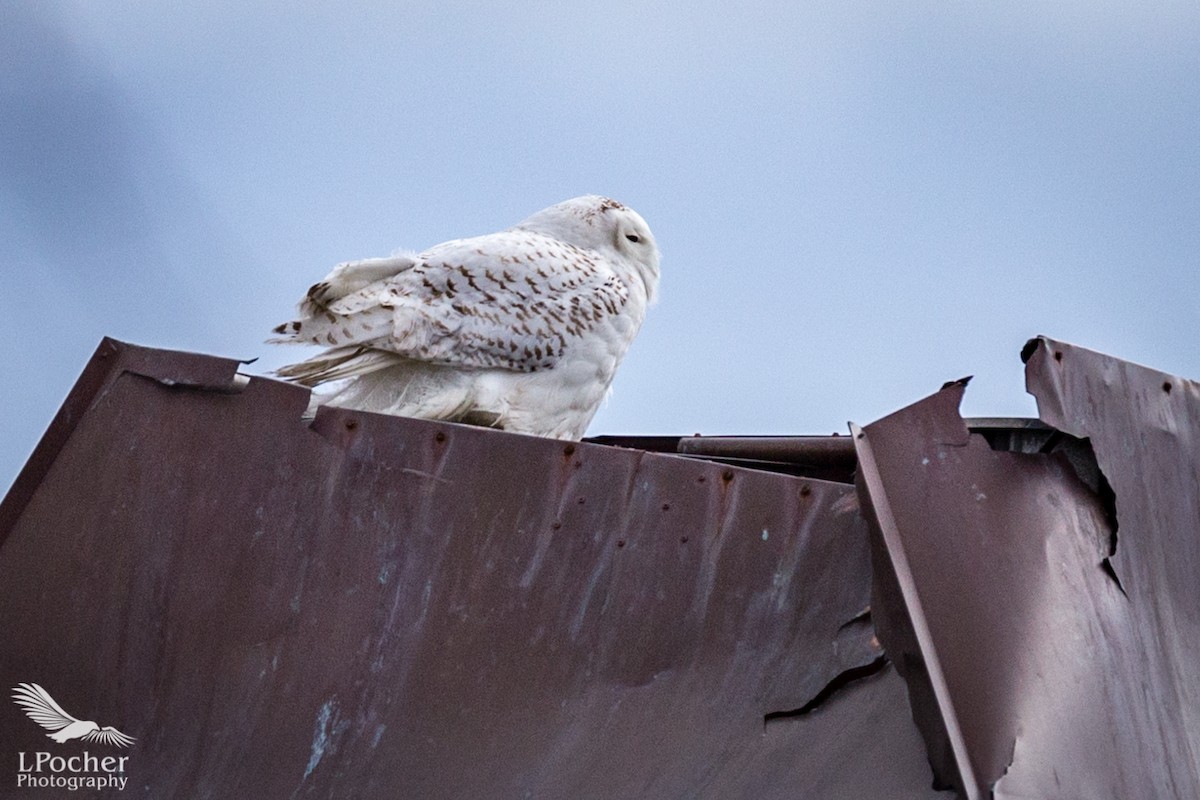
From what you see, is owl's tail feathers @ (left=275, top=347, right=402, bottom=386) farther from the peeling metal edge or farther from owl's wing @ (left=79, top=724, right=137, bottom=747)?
the peeling metal edge

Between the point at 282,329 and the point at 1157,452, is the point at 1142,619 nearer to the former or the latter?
the point at 1157,452

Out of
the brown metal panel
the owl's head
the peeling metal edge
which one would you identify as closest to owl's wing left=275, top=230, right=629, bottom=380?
the owl's head

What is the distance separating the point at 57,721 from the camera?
3352mm

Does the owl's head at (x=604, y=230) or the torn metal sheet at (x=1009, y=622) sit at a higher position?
the owl's head at (x=604, y=230)

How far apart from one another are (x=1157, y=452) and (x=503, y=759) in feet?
5.82

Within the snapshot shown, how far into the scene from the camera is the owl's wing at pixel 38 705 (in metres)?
3.36

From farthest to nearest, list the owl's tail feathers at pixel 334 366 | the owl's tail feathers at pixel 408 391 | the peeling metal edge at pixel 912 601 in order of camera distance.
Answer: the owl's tail feathers at pixel 408 391 → the owl's tail feathers at pixel 334 366 → the peeling metal edge at pixel 912 601

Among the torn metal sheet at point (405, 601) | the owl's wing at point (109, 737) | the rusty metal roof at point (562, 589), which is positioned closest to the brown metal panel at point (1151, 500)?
the rusty metal roof at point (562, 589)

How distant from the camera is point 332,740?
3354mm

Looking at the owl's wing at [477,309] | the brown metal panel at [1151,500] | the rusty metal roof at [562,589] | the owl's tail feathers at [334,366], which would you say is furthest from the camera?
the owl's wing at [477,309]

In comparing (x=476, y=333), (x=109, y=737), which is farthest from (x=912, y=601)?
(x=476, y=333)

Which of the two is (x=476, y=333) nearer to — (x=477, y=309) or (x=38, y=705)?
(x=477, y=309)

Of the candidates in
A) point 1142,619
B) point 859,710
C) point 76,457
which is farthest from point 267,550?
point 1142,619

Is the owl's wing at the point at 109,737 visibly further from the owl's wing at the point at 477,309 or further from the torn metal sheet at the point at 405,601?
the owl's wing at the point at 477,309
